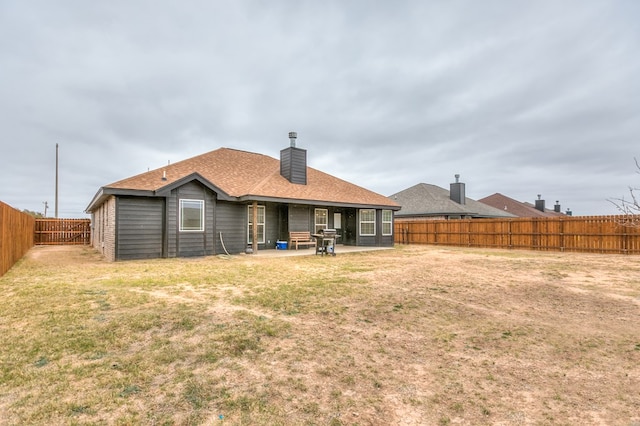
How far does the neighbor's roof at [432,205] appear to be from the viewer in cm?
2670

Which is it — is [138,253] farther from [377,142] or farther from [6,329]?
[377,142]

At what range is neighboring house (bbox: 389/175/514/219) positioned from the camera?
26.6 meters

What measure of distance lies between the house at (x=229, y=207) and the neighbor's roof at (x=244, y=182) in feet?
0.12

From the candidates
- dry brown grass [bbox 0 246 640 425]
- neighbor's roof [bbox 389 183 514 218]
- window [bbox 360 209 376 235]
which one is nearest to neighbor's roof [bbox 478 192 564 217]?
neighbor's roof [bbox 389 183 514 218]

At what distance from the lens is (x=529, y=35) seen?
11320 millimetres

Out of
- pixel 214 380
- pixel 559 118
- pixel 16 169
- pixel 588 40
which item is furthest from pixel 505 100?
pixel 16 169

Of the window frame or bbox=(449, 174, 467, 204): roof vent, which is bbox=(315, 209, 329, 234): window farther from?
bbox=(449, 174, 467, 204): roof vent

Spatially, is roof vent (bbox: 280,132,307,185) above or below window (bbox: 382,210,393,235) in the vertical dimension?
above

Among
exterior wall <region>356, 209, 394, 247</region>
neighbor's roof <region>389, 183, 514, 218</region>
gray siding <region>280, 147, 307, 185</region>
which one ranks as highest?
gray siding <region>280, 147, 307, 185</region>

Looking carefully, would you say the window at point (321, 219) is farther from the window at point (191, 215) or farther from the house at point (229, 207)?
the window at point (191, 215)

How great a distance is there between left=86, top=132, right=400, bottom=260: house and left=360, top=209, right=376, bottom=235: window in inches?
2.3

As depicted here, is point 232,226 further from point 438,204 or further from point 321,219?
point 438,204

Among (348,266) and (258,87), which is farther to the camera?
(258,87)

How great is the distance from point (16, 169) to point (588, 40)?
39483 millimetres
